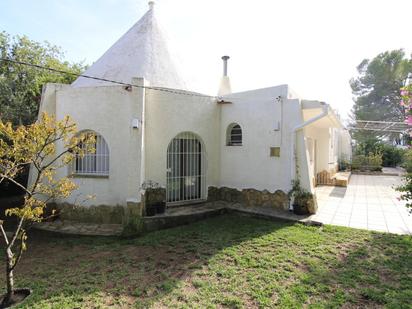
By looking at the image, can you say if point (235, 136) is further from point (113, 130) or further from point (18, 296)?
point (18, 296)

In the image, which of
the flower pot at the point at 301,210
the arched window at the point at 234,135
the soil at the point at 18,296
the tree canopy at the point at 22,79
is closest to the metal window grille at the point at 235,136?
the arched window at the point at 234,135

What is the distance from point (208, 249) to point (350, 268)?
3913 mm

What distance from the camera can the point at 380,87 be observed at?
1387 inches

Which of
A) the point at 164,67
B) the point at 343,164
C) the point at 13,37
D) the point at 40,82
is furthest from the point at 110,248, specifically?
the point at 343,164

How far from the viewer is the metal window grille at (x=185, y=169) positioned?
39.5 feet

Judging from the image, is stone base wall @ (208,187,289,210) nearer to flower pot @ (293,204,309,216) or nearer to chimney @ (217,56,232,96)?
flower pot @ (293,204,309,216)

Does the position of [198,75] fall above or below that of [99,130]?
above

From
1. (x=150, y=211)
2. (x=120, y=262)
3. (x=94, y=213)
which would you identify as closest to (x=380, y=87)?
(x=150, y=211)

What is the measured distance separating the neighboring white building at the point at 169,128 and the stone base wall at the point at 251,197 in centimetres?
30

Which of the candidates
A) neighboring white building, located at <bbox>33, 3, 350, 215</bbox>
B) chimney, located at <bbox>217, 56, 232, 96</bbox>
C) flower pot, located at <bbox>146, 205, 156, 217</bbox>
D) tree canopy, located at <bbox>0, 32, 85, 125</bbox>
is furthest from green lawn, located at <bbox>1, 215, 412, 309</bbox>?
chimney, located at <bbox>217, 56, 232, 96</bbox>

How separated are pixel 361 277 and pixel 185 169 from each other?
8373 millimetres

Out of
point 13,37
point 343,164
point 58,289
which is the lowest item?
point 58,289

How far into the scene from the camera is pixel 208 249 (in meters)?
7.87

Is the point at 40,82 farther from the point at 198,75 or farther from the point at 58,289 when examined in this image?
the point at 58,289
